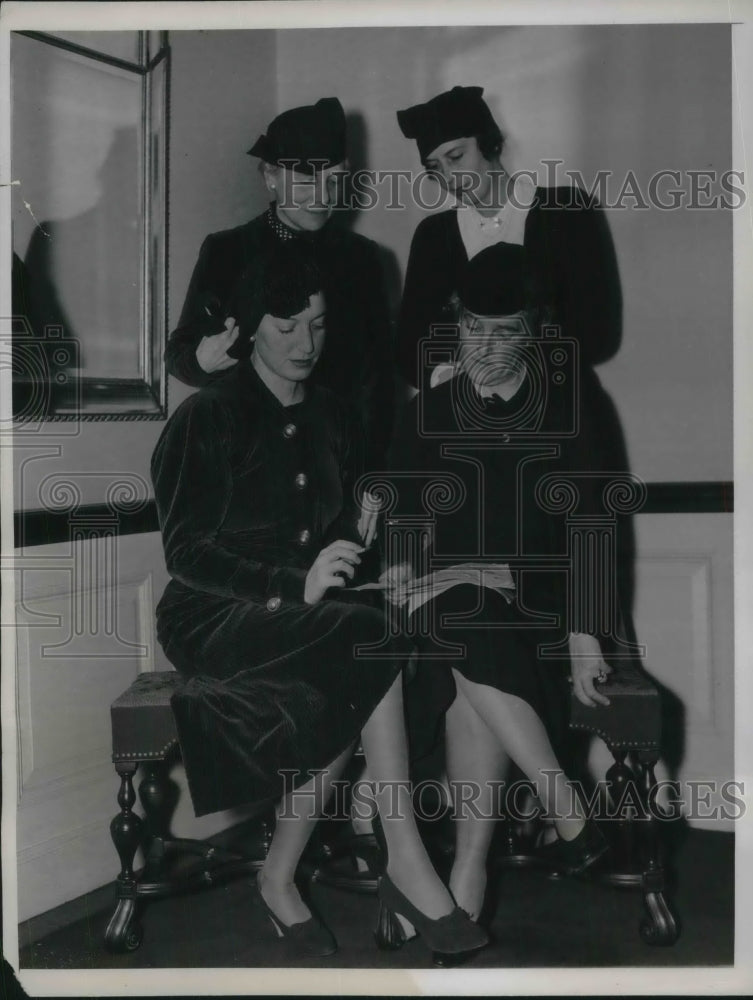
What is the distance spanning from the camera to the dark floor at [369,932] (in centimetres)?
198

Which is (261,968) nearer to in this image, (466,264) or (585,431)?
(585,431)

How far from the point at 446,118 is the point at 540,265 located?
1.22 ft

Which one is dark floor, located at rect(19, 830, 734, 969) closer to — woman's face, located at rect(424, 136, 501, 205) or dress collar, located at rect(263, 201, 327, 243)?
dress collar, located at rect(263, 201, 327, 243)

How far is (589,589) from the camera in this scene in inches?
82.3

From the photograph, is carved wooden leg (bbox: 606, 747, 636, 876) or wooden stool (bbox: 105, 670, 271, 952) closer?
wooden stool (bbox: 105, 670, 271, 952)

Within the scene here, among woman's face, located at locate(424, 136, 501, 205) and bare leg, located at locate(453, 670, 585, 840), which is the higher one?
woman's face, located at locate(424, 136, 501, 205)

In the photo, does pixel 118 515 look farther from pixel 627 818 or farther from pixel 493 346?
pixel 627 818

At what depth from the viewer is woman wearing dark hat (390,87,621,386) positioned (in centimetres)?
203

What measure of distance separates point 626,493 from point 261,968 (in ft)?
4.24

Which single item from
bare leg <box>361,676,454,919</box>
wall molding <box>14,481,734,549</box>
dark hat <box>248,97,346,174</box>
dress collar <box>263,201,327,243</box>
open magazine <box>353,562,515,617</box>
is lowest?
bare leg <box>361,676,454,919</box>

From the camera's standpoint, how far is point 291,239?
6.68ft

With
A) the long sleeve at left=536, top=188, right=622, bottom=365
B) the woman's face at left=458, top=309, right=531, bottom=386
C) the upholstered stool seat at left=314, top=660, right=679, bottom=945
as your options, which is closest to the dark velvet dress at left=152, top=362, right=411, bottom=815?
the upholstered stool seat at left=314, top=660, right=679, bottom=945

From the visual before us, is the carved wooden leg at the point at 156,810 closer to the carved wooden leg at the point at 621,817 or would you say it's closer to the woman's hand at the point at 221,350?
the woman's hand at the point at 221,350

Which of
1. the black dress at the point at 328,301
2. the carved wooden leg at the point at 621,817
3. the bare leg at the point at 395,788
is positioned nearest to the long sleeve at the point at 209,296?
the black dress at the point at 328,301
